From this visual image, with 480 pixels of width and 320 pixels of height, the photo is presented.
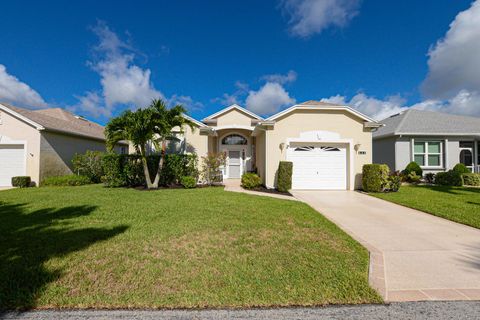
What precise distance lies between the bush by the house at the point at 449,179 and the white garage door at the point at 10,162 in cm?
2482

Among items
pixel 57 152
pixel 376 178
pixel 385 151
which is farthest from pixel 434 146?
pixel 57 152

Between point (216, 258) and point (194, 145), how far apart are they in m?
10.9

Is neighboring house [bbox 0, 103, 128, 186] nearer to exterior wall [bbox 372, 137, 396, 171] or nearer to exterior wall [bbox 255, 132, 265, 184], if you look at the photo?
exterior wall [bbox 255, 132, 265, 184]

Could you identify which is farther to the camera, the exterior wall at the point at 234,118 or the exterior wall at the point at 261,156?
the exterior wall at the point at 234,118

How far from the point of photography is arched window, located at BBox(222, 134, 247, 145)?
655 inches

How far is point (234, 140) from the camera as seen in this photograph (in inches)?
658

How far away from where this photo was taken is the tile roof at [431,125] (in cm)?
1542

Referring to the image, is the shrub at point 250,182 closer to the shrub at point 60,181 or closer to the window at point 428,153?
the shrub at point 60,181

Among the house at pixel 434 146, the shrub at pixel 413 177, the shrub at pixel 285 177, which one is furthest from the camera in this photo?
the house at pixel 434 146

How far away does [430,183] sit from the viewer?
14375 mm

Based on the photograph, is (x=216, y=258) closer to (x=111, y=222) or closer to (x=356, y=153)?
(x=111, y=222)

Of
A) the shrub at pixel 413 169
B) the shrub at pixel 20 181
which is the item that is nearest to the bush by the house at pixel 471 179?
the shrub at pixel 413 169

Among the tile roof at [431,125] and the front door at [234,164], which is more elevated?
the tile roof at [431,125]

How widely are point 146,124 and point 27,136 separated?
8086mm
